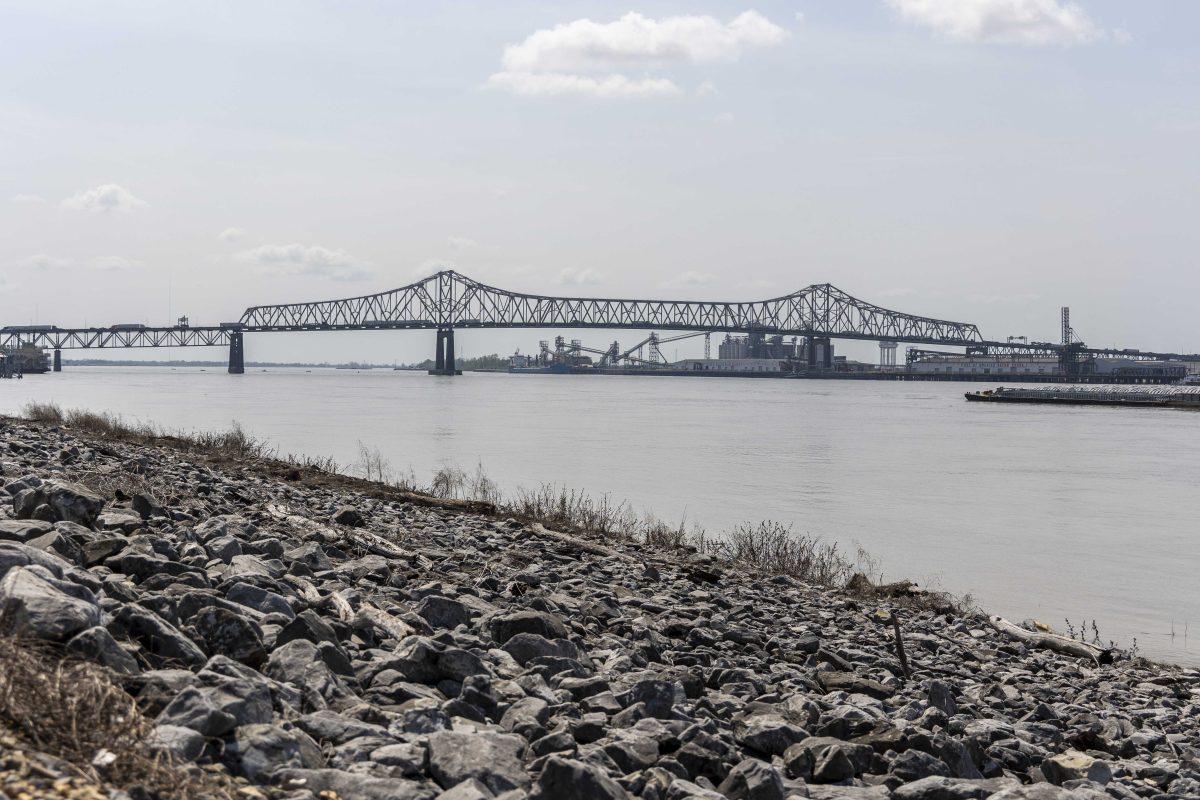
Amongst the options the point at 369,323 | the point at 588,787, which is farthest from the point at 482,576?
the point at 369,323

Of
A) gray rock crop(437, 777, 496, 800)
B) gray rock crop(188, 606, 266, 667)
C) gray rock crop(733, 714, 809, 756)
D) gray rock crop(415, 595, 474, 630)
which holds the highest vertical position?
gray rock crop(188, 606, 266, 667)

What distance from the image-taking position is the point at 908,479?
102 feet

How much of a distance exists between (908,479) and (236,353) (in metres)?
177

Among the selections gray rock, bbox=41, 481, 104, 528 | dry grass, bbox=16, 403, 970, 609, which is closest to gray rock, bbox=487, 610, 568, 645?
gray rock, bbox=41, 481, 104, 528

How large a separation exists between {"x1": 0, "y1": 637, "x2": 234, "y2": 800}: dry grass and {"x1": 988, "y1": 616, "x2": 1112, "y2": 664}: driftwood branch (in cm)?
876

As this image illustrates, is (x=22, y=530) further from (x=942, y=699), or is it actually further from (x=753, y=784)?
(x=942, y=699)

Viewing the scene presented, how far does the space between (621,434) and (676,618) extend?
38.5 m

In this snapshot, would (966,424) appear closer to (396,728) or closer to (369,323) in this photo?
(396,728)

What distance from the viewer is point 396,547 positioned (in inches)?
401

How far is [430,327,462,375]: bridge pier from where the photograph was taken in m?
182

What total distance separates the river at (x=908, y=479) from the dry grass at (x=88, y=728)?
10517mm

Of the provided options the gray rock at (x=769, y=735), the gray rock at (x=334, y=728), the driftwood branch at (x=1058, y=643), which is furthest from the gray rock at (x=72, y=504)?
the driftwood branch at (x=1058, y=643)

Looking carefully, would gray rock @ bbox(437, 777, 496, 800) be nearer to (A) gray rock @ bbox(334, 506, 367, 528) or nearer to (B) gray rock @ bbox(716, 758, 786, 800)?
(B) gray rock @ bbox(716, 758, 786, 800)

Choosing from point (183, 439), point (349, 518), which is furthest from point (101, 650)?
point (183, 439)
